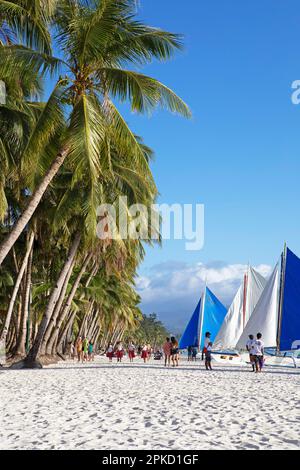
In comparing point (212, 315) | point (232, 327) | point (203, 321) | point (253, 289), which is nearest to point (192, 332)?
point (203, 321)

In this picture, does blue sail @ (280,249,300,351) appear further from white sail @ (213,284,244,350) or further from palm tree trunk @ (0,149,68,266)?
palm tree trunk @ (0,149,68,266)

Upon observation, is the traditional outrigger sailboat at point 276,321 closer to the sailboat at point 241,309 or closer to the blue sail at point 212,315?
the sailboat at point 241,309

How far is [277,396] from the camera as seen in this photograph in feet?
38.3

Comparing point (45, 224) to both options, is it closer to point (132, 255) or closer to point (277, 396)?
point (132, 255)

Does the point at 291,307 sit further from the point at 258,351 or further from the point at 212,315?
the point at 212,315

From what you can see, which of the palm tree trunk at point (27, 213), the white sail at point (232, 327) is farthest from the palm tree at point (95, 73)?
the white sail at point (232, 327)

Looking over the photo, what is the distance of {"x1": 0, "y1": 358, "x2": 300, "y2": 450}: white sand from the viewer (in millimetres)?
6605

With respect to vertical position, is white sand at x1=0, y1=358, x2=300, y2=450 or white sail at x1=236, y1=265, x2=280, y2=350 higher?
white sail at x1=236, y1=265, x2=280, y2=350

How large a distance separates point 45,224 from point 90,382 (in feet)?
36.3

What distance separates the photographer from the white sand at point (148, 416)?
6605 millimetres

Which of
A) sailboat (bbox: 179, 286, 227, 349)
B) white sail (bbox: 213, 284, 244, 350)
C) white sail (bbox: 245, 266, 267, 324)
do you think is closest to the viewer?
white sail (bbox: 213, 284, 244, 350)

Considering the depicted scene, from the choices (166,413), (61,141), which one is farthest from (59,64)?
(166,413)

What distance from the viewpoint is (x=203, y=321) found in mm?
43812

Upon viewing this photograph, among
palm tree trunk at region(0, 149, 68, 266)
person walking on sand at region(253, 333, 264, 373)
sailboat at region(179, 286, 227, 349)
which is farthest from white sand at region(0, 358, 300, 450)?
sailboat at region(179, 286, 227, 349)
